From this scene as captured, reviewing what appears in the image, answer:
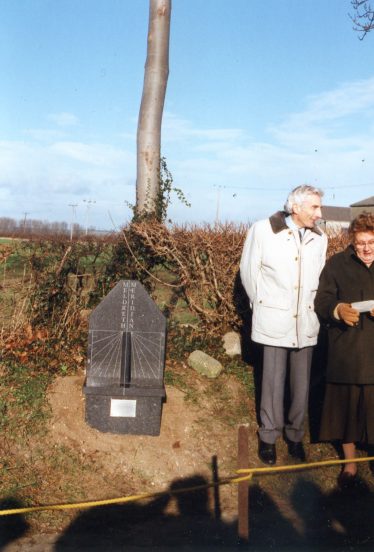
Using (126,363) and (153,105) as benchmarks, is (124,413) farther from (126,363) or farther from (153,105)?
(153,105)

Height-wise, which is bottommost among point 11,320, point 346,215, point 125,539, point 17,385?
point 125,539

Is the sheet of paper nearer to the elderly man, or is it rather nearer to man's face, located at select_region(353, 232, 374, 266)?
man's face, located at select_region(353, 232, 374, 266)

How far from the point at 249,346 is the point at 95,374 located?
7.16 feet

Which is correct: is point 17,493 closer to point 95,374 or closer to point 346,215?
point 95,374

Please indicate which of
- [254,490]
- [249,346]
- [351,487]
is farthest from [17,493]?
[249,346]

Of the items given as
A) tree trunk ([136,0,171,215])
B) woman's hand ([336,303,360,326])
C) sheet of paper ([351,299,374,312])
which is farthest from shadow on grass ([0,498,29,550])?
tree trunk ([136,0,171,215])

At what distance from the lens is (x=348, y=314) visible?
4789 millimetres

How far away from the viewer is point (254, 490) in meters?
5.19

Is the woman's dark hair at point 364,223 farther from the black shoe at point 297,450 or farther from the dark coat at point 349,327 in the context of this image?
the black shoe at point 297,450

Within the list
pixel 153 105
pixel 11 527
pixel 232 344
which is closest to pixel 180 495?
pixel 11 527

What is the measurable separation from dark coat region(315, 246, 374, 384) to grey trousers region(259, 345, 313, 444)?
0.32 m

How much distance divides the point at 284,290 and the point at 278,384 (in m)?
0.81

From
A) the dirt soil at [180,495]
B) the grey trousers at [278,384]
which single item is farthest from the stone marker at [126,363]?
the grey trousers at [278,384]

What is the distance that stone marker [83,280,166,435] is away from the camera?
18.6ft
